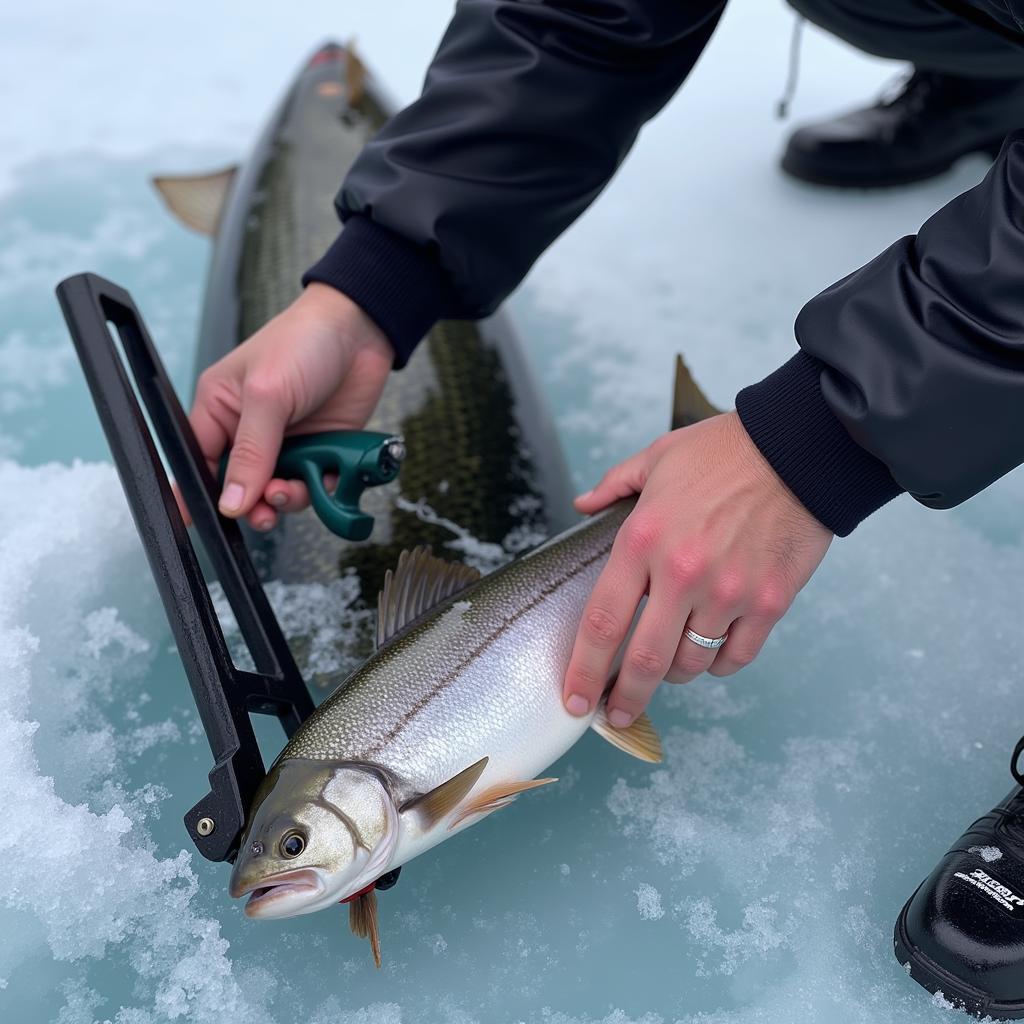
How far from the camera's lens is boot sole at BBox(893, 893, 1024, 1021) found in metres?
1.23

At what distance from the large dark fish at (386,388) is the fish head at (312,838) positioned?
0.52m

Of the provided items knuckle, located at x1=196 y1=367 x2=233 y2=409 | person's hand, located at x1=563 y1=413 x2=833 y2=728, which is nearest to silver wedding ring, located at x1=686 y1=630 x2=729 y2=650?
person's hand, located at x1=563 y1=413 x2=833 y2=728

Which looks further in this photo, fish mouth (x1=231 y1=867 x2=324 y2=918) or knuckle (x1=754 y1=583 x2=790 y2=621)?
knuckle (x1=754 y1=583 x2=790 y2=621)

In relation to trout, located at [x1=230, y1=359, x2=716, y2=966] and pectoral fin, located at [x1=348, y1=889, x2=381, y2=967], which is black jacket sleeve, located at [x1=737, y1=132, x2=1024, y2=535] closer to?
trout, located at [x1=230, y1=359, x2=716, y2=966]

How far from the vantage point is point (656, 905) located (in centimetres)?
139

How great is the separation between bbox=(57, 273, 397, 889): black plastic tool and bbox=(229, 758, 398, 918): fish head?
41mm

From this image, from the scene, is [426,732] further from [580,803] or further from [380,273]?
[380,273]

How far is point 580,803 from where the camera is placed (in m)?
1.51

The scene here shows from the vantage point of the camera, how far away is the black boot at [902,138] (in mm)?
3002

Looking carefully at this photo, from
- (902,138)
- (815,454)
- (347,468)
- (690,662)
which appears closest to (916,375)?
(815,454)

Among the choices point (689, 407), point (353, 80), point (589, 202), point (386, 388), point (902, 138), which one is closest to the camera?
point (689, 407)

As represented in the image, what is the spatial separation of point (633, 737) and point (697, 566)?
0.92ft

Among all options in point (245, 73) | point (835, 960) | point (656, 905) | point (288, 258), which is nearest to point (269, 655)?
point (656, 905)

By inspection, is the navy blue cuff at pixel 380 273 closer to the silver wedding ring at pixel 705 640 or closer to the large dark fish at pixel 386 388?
the large dark fish at pixel 386 388
